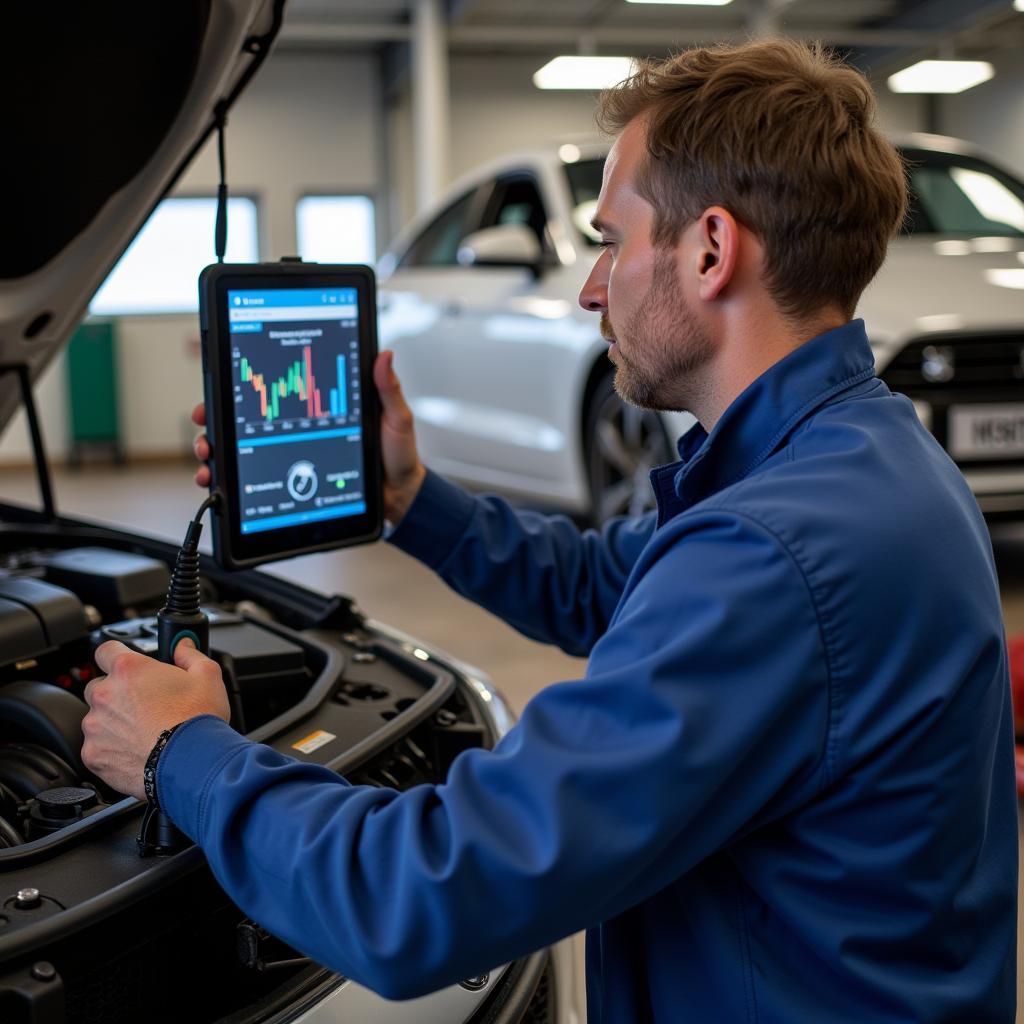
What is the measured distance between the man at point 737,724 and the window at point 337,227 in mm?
9913

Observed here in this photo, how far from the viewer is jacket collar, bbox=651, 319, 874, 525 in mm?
1030

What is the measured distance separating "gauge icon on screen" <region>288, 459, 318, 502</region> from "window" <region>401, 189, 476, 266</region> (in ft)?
12.3

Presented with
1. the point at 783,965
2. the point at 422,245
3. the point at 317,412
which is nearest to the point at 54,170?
the point at 317,412

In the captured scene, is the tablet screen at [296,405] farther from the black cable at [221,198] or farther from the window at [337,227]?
the window at [337,227]

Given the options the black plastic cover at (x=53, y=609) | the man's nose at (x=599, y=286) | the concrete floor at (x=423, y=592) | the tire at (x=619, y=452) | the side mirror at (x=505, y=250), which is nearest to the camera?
the man's nose at (x=599, y=286)

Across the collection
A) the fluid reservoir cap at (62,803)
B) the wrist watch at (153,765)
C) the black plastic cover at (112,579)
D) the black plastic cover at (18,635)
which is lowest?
the black plastic cover at (112,579)

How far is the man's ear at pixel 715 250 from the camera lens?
3.38 feet

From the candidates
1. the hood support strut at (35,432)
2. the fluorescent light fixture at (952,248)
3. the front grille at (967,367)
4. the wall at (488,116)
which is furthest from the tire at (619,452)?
the wall at (488,116)

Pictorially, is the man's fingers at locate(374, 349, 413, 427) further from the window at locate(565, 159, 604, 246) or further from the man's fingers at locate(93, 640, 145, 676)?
the window at locate(565, 159, 604, 246)

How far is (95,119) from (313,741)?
0.77 meters

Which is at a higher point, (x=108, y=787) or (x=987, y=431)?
(x=108, y=787)

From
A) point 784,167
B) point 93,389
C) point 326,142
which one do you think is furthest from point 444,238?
point 326,142

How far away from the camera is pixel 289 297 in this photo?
1407 millimetres

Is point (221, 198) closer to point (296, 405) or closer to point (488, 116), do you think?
point (296, 405)
